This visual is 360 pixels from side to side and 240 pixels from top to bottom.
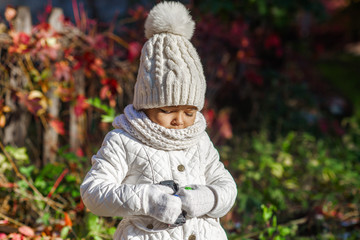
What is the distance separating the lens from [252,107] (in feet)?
18.6

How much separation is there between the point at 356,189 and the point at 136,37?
252 centimetres

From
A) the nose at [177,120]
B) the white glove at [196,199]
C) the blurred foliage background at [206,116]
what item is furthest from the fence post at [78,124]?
the white glove at [196,199]

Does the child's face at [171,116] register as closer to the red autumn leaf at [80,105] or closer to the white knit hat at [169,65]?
the white knit hat at [169,65]

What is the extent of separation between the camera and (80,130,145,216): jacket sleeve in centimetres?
171

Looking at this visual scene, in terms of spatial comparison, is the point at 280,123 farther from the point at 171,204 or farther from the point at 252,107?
the point at 171,204

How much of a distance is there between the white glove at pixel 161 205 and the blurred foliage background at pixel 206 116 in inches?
33.1

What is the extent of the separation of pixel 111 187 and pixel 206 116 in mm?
2225

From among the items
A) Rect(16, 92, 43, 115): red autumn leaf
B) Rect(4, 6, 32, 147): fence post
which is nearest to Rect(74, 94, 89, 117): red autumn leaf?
Rect(16, 92, 43, 115): red autumn leaf

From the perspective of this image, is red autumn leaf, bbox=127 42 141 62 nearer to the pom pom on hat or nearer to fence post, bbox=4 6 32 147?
fence post, bbox=4 6 32 147

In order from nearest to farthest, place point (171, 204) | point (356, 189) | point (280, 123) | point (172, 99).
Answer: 1. point (171, 204)
2. point (172, 99)
3. point (356, 189)
4. point (280, 123)

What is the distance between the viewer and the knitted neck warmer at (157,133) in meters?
1.86

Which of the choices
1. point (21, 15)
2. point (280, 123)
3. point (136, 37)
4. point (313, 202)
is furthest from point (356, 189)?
point (21, 15)

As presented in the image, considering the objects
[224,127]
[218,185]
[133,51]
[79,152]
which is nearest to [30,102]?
[79,152]

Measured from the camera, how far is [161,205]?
170cm
